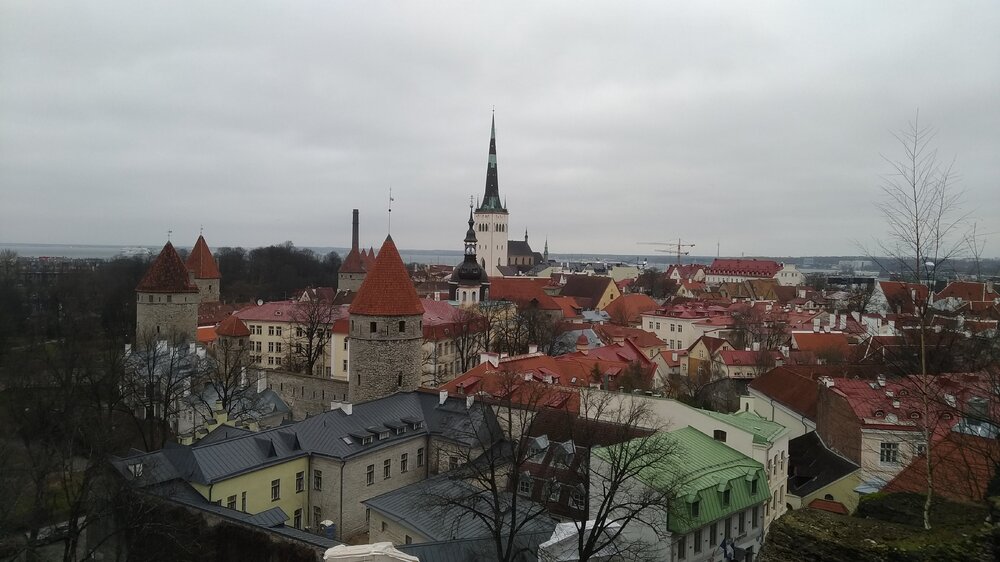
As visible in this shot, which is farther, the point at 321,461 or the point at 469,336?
the point at 469,336

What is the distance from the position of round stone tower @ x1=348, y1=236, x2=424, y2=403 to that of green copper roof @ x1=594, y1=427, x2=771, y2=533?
444 inches

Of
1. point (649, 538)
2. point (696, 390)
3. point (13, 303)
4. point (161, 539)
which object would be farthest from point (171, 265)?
point (649, 538)

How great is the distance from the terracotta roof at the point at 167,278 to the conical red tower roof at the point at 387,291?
17.0 metres

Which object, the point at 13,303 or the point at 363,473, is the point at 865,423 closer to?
the point at 363,473

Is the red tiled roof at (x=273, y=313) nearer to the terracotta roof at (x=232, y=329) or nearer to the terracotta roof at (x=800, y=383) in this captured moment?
the terracotta roof at (x=232, y=329)

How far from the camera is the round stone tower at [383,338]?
83.8 ft

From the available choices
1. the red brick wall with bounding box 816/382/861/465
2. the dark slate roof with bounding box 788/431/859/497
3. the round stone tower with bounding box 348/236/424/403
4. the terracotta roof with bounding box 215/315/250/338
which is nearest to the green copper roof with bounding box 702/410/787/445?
the dark slate roof with bounding box 788/431/859/497

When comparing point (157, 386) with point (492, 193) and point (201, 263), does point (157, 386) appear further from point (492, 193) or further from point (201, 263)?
point (492, 193)

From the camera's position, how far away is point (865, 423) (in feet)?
64.2

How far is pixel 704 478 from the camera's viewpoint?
633 inches

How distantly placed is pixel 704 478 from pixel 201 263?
49931 millimetres

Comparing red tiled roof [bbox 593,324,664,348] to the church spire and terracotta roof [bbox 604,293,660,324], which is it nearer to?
terracotta roof [bbox 604,293,660,324]

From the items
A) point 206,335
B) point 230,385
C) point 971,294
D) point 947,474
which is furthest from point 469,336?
point 947,474

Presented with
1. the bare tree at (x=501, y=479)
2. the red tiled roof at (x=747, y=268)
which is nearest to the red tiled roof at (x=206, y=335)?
the bare tree at (x=501, y=479)
